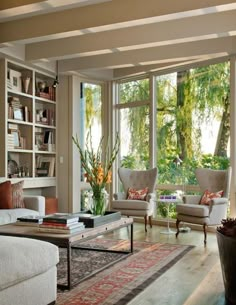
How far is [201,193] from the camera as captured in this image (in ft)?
20.1

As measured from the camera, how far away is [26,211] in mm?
5141

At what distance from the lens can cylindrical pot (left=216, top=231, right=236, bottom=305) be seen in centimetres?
298

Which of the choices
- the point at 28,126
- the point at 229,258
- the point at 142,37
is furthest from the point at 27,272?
the point at 28,126

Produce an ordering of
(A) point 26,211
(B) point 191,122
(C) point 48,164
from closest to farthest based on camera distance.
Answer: (A) point 26,211 < (B) point 191,122 < (C) point 48,164

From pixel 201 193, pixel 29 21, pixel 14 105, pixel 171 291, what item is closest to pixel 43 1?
pixel 29 21

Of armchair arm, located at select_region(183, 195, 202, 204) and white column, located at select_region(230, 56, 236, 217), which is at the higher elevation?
white column, located at select_region(230, 56, 236, 217)

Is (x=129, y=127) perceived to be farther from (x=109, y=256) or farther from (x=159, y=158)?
(x=109, y=256)

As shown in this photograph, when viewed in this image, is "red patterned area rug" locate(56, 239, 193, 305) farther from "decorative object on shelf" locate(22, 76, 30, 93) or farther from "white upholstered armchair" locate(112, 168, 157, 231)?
"decorative object on shelf" locate(22, 76, 30, 93)

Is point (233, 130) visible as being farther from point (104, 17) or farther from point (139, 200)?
point (104, 17)

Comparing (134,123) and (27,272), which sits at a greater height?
(134,123)

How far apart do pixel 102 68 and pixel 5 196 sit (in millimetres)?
2850

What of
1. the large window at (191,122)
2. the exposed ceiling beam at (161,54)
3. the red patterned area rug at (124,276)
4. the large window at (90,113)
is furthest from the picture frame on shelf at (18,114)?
the red patterned area rug at (124,276)

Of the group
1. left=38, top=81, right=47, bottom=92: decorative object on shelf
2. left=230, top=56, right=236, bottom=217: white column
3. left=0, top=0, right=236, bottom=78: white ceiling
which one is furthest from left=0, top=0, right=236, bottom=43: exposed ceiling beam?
left=230, top=56, right=236, bottom=217: white column

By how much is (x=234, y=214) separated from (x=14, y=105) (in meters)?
3.83
